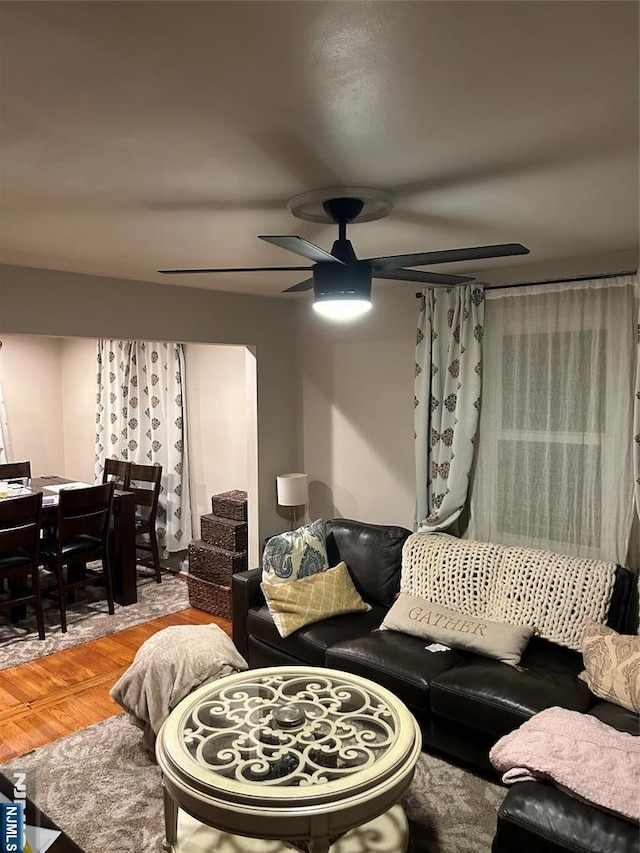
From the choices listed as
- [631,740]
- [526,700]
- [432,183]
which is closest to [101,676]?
[526,700]

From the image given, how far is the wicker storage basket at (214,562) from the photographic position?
15.7 feet

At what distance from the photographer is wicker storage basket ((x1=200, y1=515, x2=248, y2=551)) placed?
4875 mm

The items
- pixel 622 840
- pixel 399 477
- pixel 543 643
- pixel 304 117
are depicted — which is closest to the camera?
pixel 304 117

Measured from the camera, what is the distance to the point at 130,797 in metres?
2.70

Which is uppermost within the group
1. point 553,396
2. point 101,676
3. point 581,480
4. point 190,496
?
point 553,396

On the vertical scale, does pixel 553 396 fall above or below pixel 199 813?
above

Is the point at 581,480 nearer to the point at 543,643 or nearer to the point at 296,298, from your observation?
the point at 543,643

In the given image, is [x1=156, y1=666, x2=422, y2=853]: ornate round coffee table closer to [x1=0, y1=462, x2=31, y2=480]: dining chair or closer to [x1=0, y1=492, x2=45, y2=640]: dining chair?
[x1=0, y1=492, x2=45, y2=640]: dining chair

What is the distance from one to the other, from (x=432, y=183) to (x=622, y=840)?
6.96ft

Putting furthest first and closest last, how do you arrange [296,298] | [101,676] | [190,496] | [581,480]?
[190,496], [296,298], [101,676], [581,480]

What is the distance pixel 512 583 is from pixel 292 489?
1.93m

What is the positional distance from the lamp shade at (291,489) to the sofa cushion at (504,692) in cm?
207

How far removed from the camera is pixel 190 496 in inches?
231

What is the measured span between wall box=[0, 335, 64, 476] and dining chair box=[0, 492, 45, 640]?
114 inches
